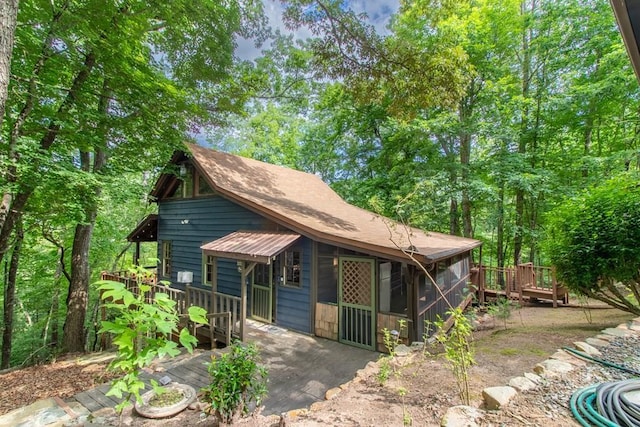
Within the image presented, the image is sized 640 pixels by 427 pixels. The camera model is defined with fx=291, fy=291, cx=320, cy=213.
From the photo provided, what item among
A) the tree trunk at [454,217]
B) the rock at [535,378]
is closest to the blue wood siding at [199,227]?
the rock at [535,378]

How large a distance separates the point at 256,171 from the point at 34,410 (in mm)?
7796

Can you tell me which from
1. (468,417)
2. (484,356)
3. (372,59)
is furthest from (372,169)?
(468,417)

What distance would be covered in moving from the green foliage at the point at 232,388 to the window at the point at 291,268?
154 inches

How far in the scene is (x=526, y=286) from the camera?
33.9 feet

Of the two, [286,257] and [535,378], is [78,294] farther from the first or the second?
[535,378]

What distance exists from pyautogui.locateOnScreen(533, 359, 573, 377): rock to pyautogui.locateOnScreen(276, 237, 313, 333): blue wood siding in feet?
14.3

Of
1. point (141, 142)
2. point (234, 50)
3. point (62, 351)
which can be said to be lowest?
point (62, 351)

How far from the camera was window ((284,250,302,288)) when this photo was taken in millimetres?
7111

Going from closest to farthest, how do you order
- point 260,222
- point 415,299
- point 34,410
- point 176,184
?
point 34,410 < point 415,299 < point 260,222 < point 176,184

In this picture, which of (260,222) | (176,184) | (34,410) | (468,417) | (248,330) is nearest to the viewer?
(468,417)

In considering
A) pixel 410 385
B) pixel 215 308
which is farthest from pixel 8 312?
pixel 410 385

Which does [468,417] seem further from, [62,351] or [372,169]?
[372,169]

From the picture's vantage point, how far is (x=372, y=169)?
15.4 m

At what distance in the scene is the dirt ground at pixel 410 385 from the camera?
277 centimetres
